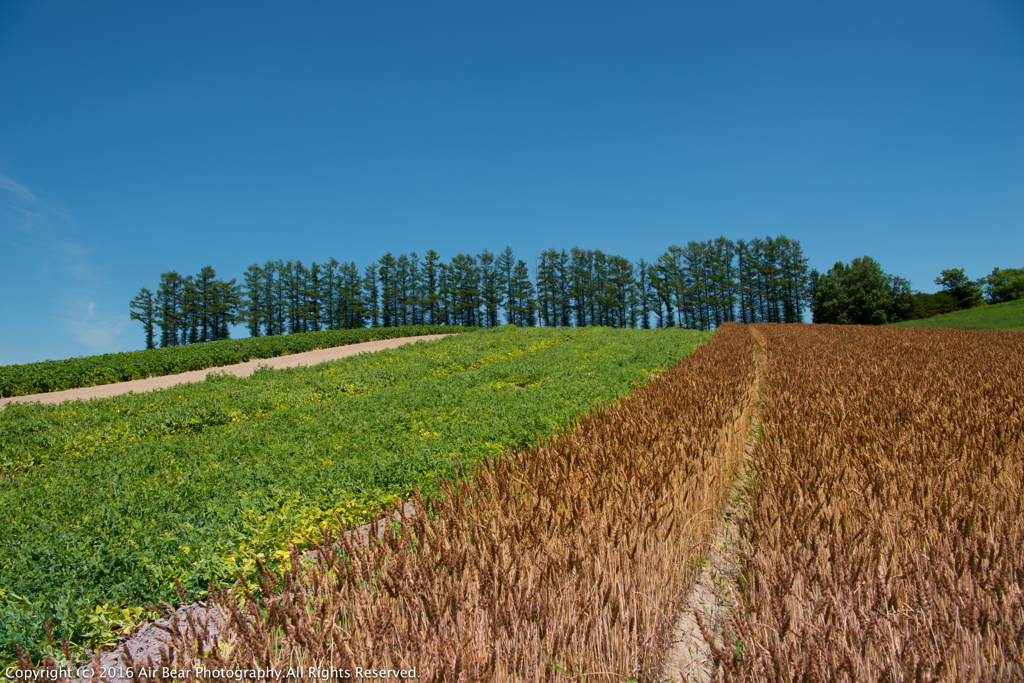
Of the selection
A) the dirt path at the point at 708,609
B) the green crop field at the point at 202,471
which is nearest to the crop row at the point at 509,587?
the dirt path at the point at 708,609

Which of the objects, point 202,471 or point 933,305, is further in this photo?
point 933,305

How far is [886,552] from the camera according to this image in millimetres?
2359

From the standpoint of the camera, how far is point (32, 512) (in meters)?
4.23

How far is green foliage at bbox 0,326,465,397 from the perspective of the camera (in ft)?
55.3

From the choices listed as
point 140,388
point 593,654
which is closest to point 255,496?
point 593,654

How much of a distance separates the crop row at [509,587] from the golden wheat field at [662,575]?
Answer: 0.01 m

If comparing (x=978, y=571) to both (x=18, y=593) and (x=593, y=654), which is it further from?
(x=18, y=593)

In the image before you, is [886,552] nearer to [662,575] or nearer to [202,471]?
[662,575]

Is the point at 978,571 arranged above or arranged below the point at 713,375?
below

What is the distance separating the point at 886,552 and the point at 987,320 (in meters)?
50.6

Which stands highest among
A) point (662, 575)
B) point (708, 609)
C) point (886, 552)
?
point (886, 552)

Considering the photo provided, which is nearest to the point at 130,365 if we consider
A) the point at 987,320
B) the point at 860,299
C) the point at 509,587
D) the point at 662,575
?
the point at 509,587

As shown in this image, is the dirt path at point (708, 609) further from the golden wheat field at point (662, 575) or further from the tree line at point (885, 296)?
the tree line at point (885, 296)

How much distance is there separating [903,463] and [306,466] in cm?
599
